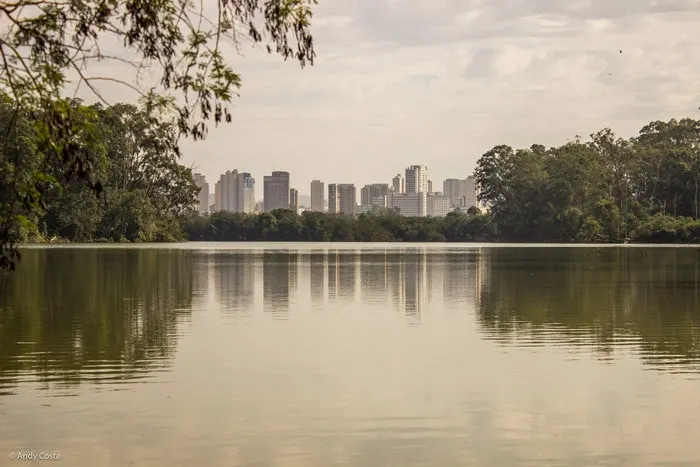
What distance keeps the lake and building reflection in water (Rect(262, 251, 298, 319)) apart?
0.77 ft

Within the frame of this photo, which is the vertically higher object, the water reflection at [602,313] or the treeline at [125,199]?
the treeline at [125,199]

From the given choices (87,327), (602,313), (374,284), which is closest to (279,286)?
(374,284)

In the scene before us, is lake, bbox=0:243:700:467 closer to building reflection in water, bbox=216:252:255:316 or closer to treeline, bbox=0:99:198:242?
building reflection in water, bbox=216:252:255:316

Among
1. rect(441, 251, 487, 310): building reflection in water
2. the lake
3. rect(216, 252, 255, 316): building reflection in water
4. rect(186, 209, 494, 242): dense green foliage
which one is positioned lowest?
the lake

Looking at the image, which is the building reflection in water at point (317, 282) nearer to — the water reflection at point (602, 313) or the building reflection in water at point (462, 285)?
the building reflection in water at point (462, 285)

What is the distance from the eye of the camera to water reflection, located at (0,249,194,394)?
14570 millimetres

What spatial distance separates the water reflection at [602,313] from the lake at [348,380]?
0.10 m

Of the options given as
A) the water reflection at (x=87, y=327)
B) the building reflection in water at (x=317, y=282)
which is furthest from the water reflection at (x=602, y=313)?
the water reflection at (x=87, y=327)

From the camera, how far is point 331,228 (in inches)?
5453

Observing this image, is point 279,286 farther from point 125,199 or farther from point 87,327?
point 125,199

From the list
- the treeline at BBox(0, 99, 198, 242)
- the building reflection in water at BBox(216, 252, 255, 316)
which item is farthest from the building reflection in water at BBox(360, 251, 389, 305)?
the treeline at BBox(0, 99, 198, 242)

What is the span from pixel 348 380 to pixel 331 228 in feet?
408

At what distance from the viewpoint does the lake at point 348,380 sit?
33.6 ft

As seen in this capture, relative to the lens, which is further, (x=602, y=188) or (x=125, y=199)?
(x=602, y=188)
